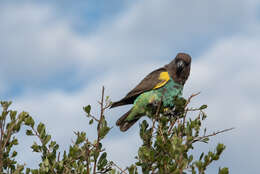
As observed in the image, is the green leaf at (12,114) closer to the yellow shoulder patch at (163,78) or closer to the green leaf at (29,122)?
the green leaf at (29,122)

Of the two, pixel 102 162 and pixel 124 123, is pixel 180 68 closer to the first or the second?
pixel 124 123

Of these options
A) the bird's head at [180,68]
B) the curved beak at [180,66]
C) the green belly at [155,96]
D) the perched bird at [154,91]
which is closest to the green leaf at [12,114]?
the perched bird at [154,91]

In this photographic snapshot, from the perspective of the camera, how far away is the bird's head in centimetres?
802

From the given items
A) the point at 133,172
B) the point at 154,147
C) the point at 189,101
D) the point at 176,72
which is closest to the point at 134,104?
the point at 176,72

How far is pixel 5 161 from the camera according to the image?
4.12 m

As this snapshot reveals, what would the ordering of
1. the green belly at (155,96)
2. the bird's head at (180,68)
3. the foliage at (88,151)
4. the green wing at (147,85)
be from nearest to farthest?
the foliage at (88,151) → the green belly at (155,96) → the green wing at (147,85) → the bird's head at (180,68)

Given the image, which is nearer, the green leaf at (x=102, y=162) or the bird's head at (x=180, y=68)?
the green leaf at (x=102, y=162)

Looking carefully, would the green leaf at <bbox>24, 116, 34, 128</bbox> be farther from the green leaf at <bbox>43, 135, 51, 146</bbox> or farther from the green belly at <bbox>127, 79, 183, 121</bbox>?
the green belly at <bbox>127, 79, 183, 121</bbox>

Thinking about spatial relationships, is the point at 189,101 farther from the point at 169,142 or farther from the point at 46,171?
the point at 46,171

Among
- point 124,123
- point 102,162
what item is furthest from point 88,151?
point 124,123

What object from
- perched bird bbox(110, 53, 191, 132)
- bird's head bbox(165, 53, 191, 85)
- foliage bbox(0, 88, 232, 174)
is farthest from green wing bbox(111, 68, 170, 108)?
foliage bbox(0, 88, 232, 174)

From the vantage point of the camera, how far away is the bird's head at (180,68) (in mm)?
8023

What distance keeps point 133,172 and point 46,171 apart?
92cm

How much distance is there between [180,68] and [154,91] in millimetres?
830
